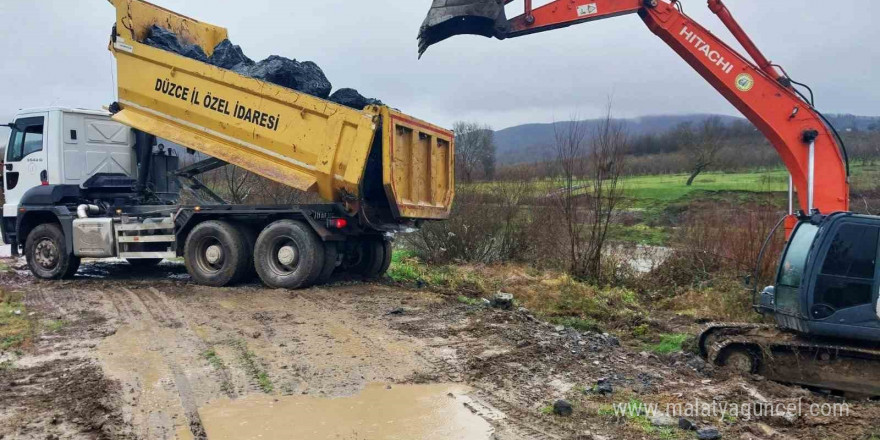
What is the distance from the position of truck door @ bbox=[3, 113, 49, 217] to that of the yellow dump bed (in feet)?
5.19

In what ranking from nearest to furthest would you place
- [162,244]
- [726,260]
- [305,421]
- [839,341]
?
[305,421] < [839,341] < [162,244] < [726,260]

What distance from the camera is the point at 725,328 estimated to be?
7051mm

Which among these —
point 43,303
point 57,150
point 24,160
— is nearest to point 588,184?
point 43,303

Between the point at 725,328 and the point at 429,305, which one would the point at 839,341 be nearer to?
the point at 725,328

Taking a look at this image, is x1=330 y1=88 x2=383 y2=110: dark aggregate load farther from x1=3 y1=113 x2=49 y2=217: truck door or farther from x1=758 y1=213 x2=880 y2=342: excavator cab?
x1=758 y1=213 x2=880 y2=342: excavator cab

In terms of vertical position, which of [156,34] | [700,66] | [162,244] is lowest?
[162,244]

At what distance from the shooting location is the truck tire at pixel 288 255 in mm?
9742

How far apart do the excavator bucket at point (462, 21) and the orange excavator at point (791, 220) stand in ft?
0.04

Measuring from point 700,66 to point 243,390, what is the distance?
269 inches

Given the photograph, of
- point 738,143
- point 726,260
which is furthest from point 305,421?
point 738,143

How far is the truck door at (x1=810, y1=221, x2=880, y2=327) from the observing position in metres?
6.17

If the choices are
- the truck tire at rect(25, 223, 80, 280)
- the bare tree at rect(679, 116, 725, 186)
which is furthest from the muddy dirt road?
the bare tree at rect(679, 116, 725, 186)

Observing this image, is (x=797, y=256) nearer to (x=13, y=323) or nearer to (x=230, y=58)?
(x=13, y=323)

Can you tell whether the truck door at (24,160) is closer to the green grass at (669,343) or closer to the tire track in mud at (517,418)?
the tire track in mud at (517,418)
